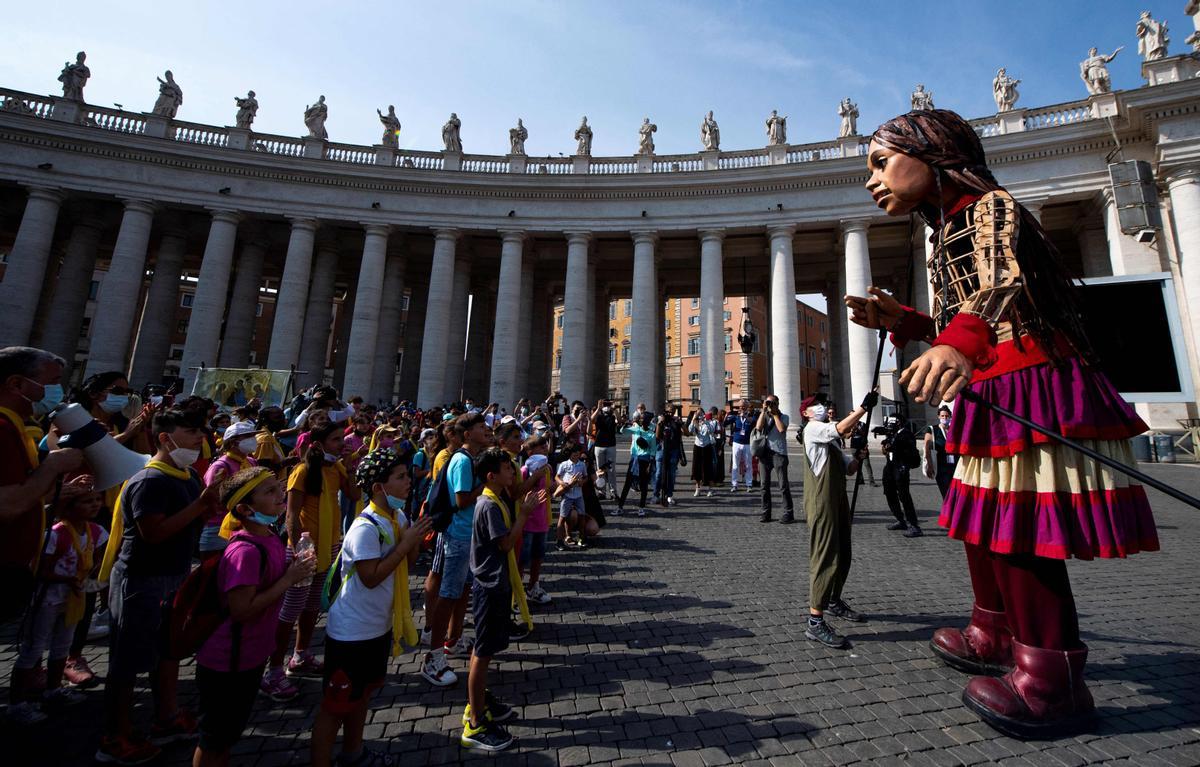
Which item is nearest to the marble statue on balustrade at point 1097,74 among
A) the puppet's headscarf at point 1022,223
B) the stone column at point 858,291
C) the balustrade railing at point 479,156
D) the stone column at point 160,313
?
the balustrade railing at point 479,156

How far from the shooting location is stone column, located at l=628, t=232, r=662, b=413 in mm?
22266

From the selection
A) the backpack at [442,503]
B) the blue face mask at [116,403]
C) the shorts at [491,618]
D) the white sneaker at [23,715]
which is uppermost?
the blue face mask at [116,403]

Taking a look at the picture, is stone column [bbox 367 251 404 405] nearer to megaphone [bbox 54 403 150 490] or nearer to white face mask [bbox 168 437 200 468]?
white face mask [bbox 168 437 200 468]

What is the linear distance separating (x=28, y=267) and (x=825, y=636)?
3202 cm

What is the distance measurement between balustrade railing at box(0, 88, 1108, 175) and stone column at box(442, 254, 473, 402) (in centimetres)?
519

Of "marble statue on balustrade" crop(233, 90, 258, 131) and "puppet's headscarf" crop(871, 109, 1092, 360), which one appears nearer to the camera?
"puppet's headscarf" crop(871, 109, 1092, 360)

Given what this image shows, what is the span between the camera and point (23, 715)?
3.07m

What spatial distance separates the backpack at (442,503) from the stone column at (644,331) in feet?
57.7

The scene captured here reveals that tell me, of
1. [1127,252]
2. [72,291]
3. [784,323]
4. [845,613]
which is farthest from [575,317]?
[72,291]

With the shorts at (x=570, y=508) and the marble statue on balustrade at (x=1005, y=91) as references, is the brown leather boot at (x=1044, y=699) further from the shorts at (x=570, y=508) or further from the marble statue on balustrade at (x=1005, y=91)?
the marble statue on balustrade at (x=1005, y=91)

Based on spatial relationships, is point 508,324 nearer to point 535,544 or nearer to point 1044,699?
point 535,544

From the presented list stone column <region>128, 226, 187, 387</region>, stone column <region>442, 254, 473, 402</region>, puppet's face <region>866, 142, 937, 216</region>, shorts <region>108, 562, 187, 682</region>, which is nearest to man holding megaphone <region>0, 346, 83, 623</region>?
shorts <region>108, 562, 187, 682</region>

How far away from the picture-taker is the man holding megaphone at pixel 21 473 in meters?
2.11

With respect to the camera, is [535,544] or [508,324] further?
[508,324]
